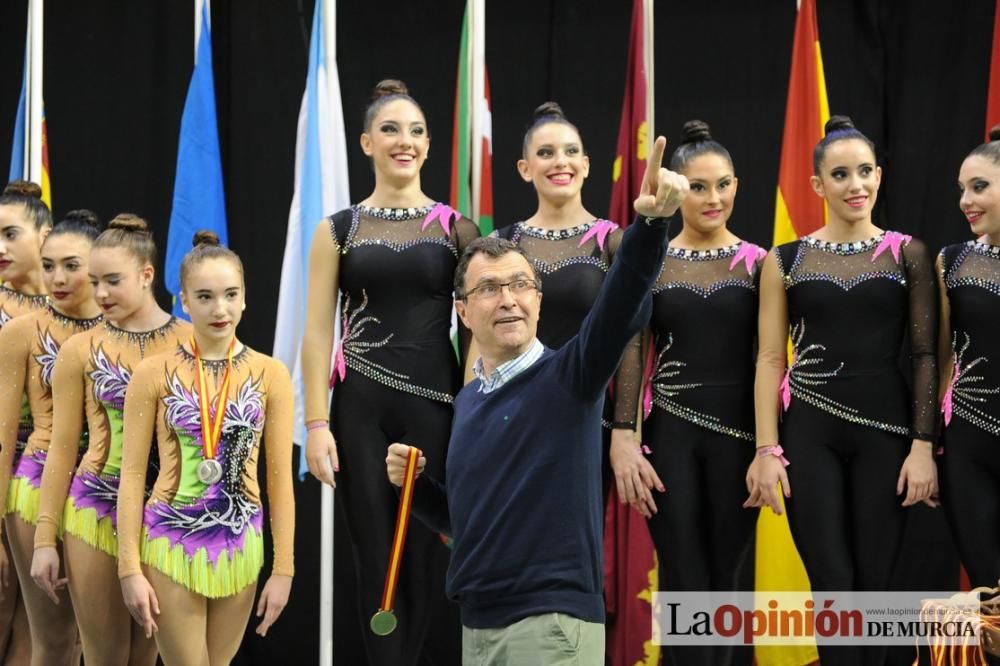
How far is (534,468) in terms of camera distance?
2.41m

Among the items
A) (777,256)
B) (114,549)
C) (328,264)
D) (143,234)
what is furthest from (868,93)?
(114,549)

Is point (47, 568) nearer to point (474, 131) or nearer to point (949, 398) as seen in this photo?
point (474, 131)

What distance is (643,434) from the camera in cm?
371

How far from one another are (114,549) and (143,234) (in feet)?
2.84

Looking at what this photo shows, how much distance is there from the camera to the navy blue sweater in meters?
2.35

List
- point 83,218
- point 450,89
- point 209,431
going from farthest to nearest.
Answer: point 450,89
point 83,218
point 209,431

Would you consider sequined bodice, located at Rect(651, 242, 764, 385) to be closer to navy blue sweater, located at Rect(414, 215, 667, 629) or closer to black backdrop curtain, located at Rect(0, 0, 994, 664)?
navy blue sweater, located at Rect(414, 215, 667, 629)

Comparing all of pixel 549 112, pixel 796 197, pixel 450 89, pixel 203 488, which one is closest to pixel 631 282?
pixel 203 488

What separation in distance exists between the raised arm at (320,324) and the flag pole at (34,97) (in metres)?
1.77

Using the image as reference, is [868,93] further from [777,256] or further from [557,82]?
[777,256]

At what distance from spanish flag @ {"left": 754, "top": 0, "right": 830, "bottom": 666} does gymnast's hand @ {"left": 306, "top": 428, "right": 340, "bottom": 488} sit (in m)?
1.69

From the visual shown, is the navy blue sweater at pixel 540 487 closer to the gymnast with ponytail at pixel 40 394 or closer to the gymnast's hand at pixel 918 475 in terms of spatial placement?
the gymnast's hand at pixel 918 475

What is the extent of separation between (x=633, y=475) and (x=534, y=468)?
1.19m

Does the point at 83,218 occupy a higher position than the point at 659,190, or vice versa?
the point at 83,218
